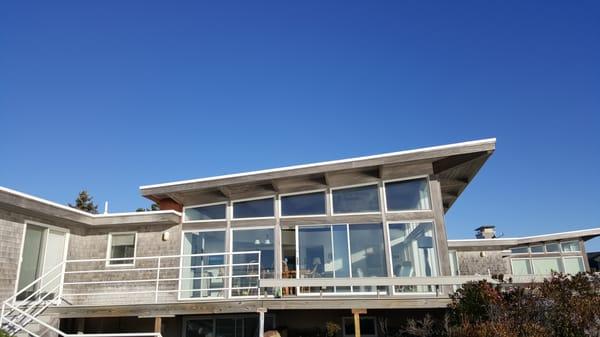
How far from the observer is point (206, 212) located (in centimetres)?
1193

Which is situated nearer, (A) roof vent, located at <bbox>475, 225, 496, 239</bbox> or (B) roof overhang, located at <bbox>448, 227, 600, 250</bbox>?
(B) roof overhang, located at <bbox>448, 227, 600, 250</bbox>

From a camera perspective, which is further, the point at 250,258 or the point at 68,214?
the point at 250,258

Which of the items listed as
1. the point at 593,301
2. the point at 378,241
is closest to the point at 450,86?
the point at 378,241

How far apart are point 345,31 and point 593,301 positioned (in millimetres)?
11664

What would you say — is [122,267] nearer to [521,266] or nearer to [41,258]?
[41,258]

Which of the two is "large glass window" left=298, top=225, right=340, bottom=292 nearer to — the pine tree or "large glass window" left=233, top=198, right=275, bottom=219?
"large glass window" left=233, top=198, right=275, bottom=219

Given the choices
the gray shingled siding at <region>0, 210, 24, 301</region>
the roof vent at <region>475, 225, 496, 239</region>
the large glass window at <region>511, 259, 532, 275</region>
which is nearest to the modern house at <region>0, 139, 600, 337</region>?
the gray shingled siding at <region>0, 210, 24, 301</region>

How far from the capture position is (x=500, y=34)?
47.6ft

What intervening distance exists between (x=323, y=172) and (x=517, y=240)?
35.1ft

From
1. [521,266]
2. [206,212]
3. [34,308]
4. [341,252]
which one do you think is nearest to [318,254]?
[341,252]

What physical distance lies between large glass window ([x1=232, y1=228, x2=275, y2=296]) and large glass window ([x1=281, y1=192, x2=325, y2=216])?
2.36 feet

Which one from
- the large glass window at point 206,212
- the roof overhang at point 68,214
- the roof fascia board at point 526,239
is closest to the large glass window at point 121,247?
the roof overhang at point 68,214

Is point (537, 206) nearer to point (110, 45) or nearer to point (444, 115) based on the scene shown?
point (444, 115)

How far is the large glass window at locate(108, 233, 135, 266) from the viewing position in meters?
11.8
